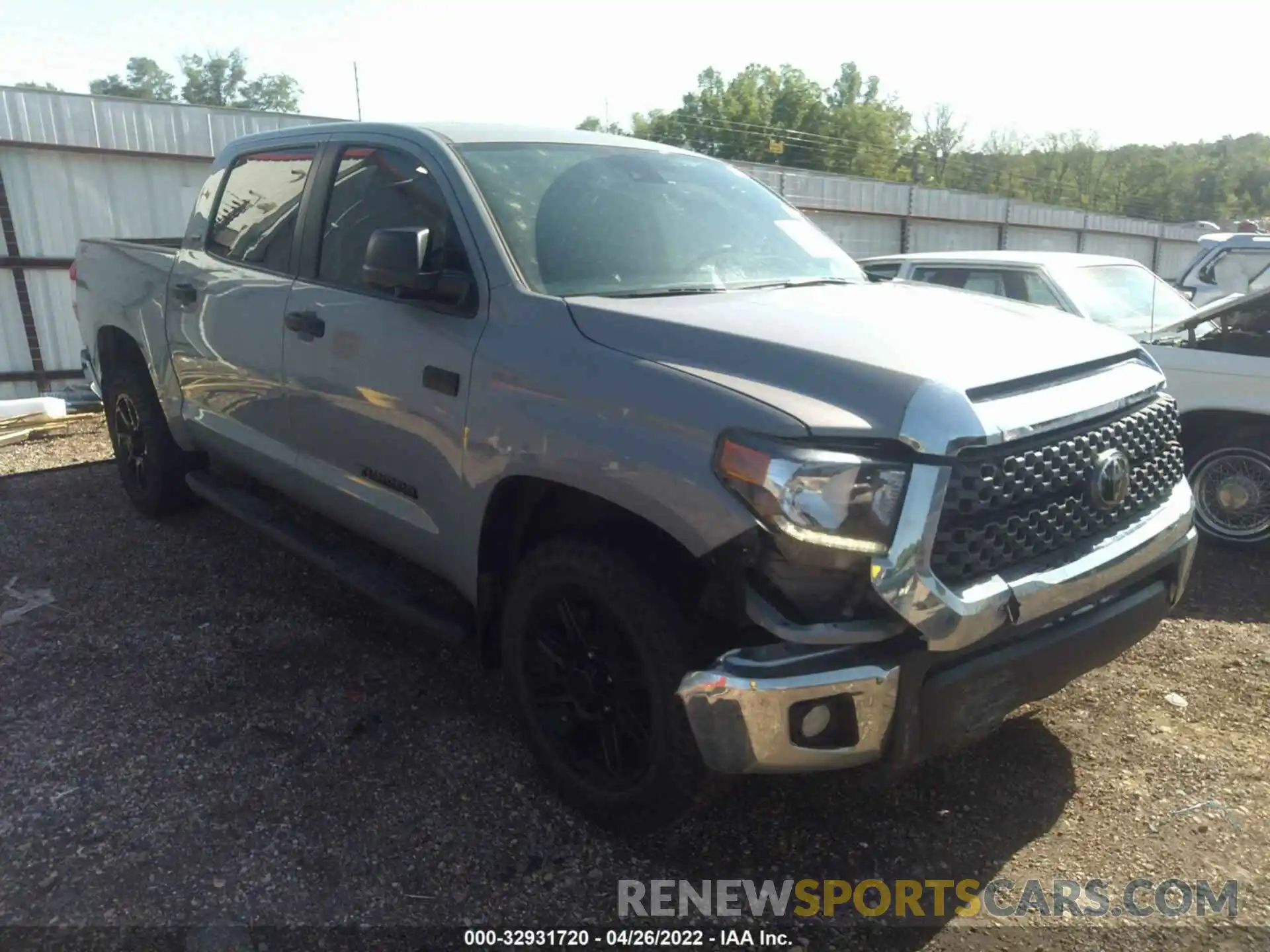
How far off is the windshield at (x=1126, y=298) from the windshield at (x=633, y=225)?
3.45 m

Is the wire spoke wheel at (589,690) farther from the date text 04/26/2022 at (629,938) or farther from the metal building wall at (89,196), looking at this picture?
the metal building wall at (89,196)

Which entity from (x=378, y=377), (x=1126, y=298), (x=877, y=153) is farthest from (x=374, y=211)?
(x=877, y=153)

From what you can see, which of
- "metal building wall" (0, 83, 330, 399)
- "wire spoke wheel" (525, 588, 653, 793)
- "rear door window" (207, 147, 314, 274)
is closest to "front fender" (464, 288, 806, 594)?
"wire spoke wheel" (525, 588, 653, 793)

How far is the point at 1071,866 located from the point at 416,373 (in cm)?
245

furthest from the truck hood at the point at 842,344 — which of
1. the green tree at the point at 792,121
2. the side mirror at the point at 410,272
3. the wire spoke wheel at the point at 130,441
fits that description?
the green tree at the point at 792,121

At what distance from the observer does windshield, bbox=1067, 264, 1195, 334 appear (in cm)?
648

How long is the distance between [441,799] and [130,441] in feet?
11.9

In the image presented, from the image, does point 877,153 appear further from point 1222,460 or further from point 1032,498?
point 1032,498

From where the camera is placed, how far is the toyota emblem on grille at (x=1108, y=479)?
254 centimetres

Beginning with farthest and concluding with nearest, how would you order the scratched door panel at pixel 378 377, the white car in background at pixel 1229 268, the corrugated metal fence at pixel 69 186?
the corrugated metal fence at pixel 69 186
the white car in background at pixel 1229 268
the scratched door panel at pixel 378 377

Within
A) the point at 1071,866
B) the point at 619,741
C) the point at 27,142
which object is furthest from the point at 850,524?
the point at 27,142

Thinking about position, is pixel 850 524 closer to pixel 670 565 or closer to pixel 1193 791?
pixel 670 565

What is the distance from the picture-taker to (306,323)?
11.9 ft

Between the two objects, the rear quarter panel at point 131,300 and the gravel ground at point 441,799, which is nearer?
the gravel ground at point 441,799
